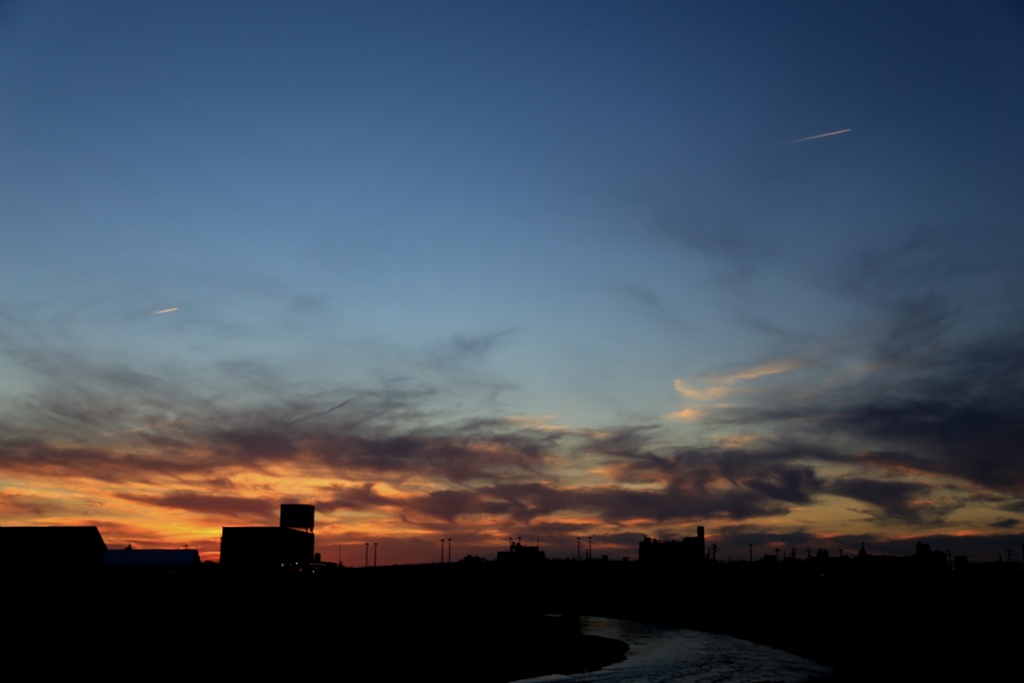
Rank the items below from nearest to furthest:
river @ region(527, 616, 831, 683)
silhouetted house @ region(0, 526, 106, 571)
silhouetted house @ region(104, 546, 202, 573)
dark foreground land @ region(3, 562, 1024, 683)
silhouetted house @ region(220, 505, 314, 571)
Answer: dark foreground land @ region(3, 562, 1024, 683) < river @ region(527, 616, 831, 683) < silhouetted house @ region(0, 526, 106, 571) < silhouetted house @ region(104, 546, 202, 573) < silhouetted house @ region(220, 505, 314, 571)

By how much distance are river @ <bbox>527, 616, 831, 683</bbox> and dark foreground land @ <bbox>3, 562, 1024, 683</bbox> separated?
348cm

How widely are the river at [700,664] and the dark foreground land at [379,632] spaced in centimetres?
348

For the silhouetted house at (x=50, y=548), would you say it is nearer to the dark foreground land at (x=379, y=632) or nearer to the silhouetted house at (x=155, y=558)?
the dark foreground land at (x=379, y=632)

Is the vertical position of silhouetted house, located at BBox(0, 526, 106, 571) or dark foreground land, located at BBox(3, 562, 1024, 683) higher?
silhouetted house, located at BBox(0, 526, 106, 571)

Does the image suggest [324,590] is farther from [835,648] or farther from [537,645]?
[835,648]

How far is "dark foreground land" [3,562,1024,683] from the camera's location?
6469 cm

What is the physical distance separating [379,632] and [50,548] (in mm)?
37800

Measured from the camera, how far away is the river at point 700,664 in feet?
235

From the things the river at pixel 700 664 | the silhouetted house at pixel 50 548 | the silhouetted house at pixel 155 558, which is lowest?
the river at pixel 700 664

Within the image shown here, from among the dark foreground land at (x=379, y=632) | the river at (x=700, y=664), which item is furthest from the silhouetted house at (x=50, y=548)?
the river at (x=700, y=664)

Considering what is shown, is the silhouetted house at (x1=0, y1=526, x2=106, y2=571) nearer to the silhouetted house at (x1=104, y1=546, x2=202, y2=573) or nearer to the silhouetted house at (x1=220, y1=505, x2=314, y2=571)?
the silhouetted house at (x1=104, y1=546, x2=202, y2=573)

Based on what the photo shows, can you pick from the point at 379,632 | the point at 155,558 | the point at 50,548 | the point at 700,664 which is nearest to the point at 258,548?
the point at 155,558

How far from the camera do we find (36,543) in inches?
3226

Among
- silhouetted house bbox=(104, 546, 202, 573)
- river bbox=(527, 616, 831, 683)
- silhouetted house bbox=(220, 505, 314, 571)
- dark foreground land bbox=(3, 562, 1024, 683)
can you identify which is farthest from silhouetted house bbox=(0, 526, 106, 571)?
river bbox=(527, 616, 831, 683)
